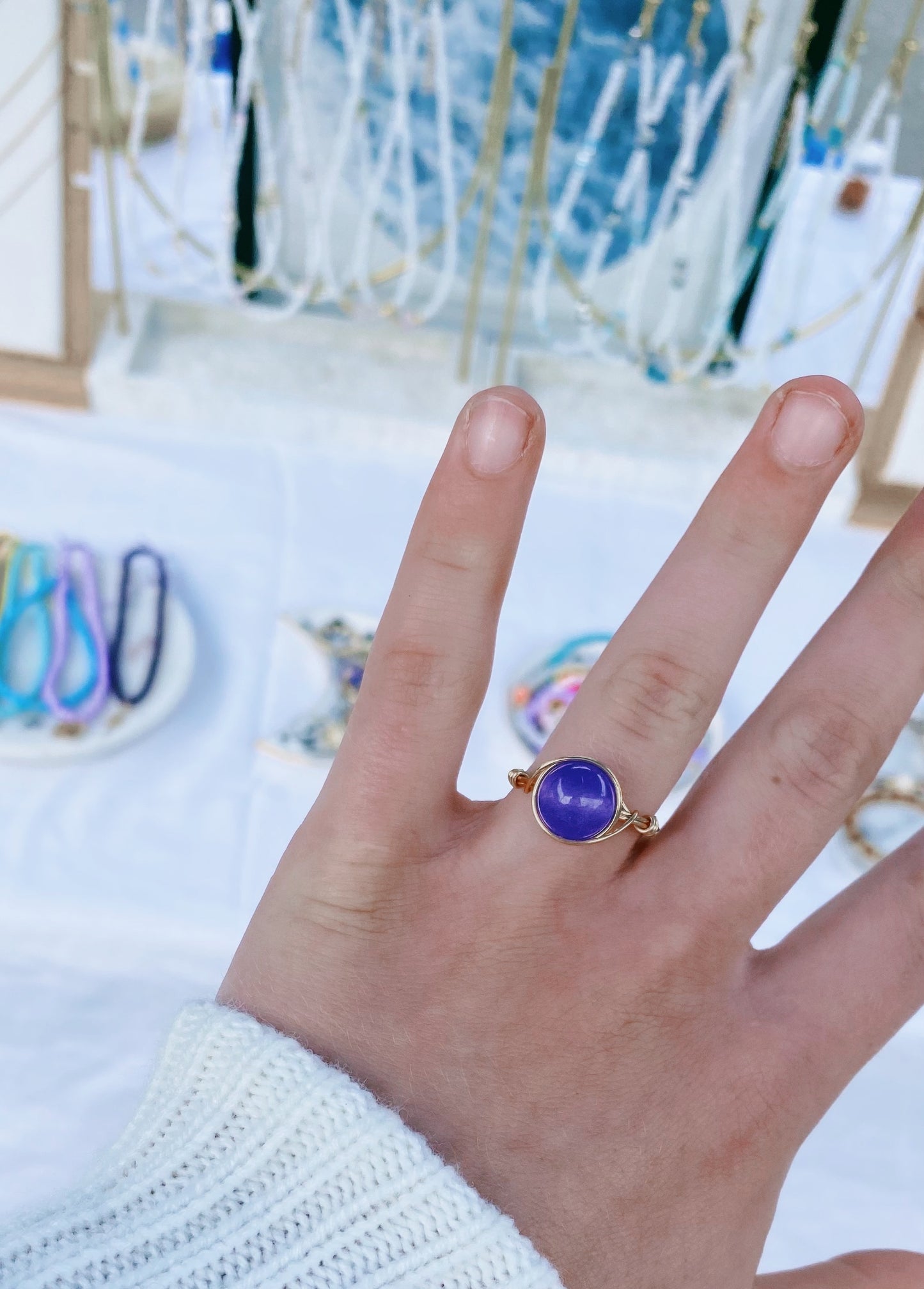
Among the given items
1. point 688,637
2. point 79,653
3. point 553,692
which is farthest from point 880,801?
point 79,653

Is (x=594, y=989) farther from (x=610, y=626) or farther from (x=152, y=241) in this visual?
(x=152, y=241)

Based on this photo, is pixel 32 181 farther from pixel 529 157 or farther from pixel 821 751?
pixel 821 751

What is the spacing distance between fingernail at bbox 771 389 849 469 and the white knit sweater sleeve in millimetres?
295

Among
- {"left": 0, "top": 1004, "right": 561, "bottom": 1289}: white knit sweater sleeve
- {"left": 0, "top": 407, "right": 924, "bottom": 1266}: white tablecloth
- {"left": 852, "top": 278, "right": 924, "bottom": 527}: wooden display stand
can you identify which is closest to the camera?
{"left": 0, "top": 1004, "right": 561, "bottom": 1289}: white knit sweater sleeve

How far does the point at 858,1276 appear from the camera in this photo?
45 cm

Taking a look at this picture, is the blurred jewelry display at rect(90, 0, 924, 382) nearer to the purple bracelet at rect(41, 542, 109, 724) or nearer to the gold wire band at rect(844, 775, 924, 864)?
the purple bracelet at rect(41, 542, 109, 724)

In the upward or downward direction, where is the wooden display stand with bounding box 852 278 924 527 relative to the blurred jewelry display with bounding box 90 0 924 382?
downward

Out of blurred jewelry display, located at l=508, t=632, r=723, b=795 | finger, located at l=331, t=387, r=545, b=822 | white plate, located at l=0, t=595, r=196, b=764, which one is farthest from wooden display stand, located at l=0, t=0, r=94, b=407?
finger, located at l=331, t=387, r=545, b=822

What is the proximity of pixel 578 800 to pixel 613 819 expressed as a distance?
2 cm

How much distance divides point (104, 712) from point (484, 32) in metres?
0.59

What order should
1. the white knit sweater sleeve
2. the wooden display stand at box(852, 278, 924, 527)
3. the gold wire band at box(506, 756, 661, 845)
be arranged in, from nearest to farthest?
1. the white knit sweater sleeve
2. the gold wire band at box(506, 756, 661, 845)
3. the wooden display stand at box(852, 278, 924, 527)

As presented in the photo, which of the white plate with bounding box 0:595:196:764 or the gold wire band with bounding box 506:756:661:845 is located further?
the white plate with bounding box 0:595:196:764

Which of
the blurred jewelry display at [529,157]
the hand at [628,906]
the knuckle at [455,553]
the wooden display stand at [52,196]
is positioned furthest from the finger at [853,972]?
the wooden display stand at [52,196]

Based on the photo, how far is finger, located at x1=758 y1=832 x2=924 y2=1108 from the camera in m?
0.46
